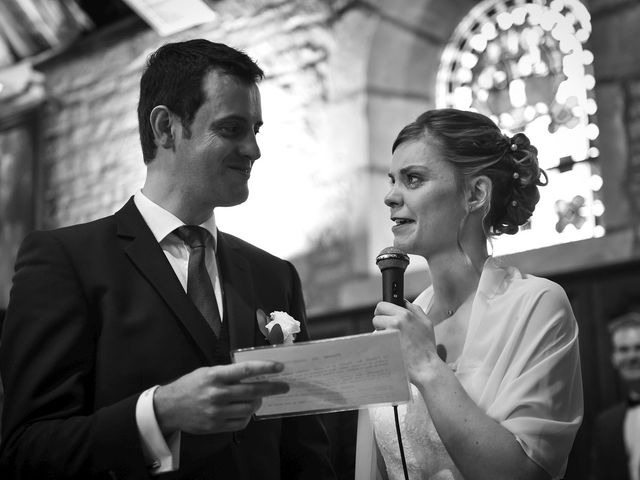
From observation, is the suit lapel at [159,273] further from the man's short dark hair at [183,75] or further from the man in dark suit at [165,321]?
the man's short dark hair at [183,75]

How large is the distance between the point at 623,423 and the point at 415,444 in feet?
9.07

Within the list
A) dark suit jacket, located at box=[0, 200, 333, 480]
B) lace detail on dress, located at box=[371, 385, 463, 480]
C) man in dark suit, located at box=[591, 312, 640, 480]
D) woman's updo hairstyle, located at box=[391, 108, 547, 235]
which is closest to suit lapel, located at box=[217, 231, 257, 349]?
dark suit jacket, located at box=[0, 200, 333, 480]

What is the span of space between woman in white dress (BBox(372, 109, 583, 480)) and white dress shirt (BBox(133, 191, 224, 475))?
50cm

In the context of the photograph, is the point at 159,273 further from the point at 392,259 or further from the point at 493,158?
the point at 493,158

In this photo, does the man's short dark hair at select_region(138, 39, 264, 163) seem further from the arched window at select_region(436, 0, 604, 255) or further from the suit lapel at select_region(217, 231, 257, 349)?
the arched window at select_region(436, 0, 604, 255)

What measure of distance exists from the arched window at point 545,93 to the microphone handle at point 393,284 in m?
3.45

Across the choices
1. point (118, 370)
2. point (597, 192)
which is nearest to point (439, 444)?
point (118, 370)

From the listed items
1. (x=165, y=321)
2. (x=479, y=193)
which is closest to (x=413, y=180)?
(x=479, y=193)

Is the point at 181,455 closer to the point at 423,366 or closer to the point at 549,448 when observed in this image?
the point at 423,366

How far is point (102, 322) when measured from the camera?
7.91 feet

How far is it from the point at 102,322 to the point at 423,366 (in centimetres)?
78

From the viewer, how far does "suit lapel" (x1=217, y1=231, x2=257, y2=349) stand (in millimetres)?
2520

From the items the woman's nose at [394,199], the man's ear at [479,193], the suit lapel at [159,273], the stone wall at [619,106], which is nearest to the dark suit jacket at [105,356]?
the suit lapel at [159,273]

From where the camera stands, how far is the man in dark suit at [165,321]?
2.20m
